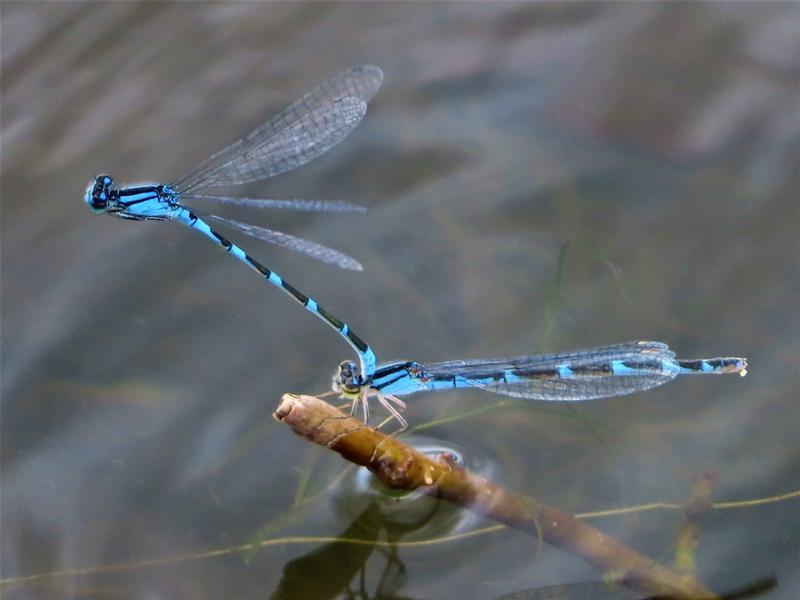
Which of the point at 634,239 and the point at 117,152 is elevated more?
the point at 117,152

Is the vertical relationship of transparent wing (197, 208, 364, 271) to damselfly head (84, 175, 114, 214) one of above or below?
below

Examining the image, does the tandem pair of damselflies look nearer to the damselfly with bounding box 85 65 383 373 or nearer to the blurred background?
the damselfly with bounding box 85 65 383 373

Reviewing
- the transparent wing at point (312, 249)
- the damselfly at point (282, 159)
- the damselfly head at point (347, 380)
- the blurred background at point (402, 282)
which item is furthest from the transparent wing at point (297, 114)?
the damselfly head at point (347, 380)

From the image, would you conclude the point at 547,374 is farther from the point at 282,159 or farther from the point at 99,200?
the point at 99,200

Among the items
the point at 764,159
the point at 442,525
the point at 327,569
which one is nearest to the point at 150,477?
the point at 327,569

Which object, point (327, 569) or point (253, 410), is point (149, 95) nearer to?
point (253, 410)

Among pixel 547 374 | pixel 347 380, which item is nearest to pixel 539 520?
pixel 547 374

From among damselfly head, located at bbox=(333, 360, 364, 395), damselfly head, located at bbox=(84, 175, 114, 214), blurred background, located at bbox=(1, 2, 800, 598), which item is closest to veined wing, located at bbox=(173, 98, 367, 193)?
damselfly head, located at bbox=(84, 175, 114, 214)

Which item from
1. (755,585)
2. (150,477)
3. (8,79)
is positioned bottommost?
(755,585)
